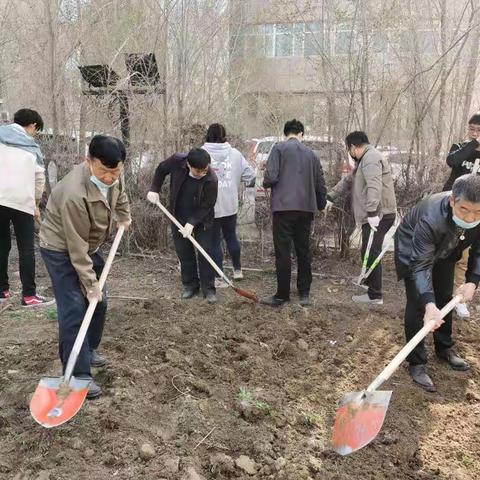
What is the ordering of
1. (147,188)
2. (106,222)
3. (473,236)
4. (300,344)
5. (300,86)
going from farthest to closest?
1. (300,86)
2. (147,188)
3. (300,344)
4. (473,236)
5. (106,222)

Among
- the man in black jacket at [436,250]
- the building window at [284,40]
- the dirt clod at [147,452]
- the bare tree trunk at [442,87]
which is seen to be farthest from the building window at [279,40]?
the dirt clod at [147,452]

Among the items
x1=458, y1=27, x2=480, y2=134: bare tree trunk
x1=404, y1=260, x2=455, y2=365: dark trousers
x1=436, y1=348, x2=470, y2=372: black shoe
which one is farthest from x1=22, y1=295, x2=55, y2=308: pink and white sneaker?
x1=458, y1=27, x2=480, y2=134: bare tree trunk

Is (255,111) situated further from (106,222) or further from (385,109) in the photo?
(106,222)

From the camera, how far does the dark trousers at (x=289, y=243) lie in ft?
15.5

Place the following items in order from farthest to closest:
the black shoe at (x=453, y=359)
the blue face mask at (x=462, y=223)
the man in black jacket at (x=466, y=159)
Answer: the man in black jacket at (x=466, y=159) < the black shoe at (x=453, y=359) < the blue face mask at (x=462, y=223)

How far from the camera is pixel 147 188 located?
6.44m

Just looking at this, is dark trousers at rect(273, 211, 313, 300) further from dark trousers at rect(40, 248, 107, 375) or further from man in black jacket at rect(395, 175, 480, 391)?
dark trousers at rect(40, 248, 107, 375)

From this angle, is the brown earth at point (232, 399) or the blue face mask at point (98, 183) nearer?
the brown earth at point (232, 399)

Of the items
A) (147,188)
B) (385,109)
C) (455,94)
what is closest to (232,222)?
(147,188)

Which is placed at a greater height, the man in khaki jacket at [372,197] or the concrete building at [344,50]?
the concrete building at [344,50]

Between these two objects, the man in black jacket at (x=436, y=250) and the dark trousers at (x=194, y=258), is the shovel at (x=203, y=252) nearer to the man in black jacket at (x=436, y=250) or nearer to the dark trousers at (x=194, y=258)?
the dark trousers at (x=194, y=258)

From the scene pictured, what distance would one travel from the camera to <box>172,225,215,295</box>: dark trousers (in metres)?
4.96

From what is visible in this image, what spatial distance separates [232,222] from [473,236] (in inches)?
108

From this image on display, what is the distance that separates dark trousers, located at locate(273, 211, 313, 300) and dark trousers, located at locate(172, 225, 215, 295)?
25.9 inches
